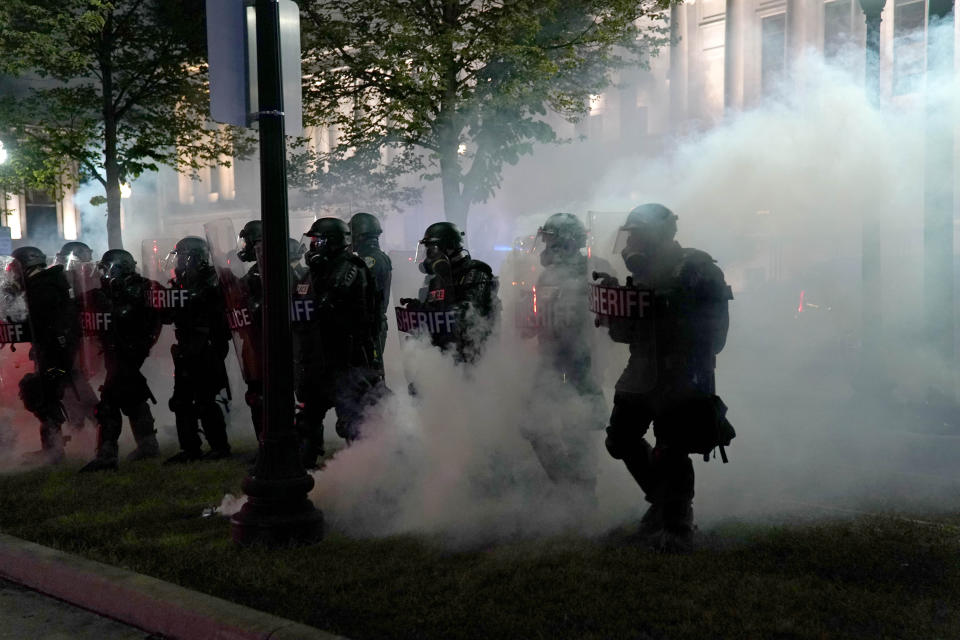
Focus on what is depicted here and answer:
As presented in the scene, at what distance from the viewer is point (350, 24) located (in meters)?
14.5

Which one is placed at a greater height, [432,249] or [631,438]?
[432,249]

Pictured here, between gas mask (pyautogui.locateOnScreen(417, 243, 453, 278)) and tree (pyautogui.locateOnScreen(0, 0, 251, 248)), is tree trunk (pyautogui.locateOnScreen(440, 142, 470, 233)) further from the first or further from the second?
gas mask (pyautogui.locateOnScreen(417, 243, 453, 278))

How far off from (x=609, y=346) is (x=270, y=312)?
2005mm

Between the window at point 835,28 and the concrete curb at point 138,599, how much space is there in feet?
80.5

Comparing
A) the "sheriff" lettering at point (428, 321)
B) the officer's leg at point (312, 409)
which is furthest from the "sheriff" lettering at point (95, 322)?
the "sheriff" lettering at point (428, 321)

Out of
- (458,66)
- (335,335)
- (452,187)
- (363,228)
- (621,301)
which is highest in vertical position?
(458,66)

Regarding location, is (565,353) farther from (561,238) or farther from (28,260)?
(28,260)

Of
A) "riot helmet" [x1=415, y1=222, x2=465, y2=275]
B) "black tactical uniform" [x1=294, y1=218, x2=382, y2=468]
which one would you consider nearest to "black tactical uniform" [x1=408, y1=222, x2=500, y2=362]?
"riot helmet" [x1=415, y1=222, x2=465, y2=275]

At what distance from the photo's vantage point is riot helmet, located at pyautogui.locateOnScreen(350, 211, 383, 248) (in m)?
7.57

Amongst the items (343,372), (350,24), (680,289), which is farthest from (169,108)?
(680,289)

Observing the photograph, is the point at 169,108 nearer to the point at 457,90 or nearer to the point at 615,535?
the point at 457,90

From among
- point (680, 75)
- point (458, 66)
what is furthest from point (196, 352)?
point (680, 75)

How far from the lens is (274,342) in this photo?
4.95 meters

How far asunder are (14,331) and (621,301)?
5322mm
